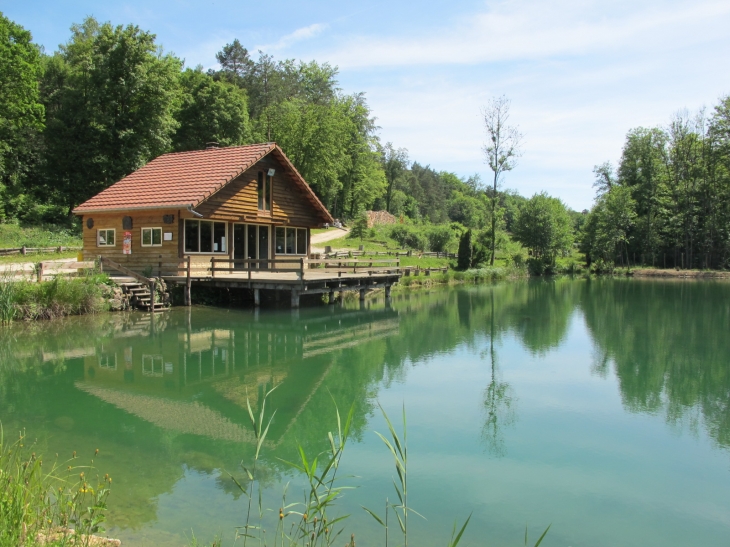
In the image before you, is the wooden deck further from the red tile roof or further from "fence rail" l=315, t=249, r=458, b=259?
"fence rail" l=315, t=249, r=458, b=259

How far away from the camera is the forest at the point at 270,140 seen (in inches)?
1409

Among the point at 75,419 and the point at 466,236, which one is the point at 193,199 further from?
the point at 466,236

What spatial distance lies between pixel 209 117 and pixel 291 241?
19138 millimetres

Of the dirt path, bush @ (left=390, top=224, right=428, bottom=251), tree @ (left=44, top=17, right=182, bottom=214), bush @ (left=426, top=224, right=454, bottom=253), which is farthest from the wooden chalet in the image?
bush @ (left=426, top=224, right=454, bottom=253)

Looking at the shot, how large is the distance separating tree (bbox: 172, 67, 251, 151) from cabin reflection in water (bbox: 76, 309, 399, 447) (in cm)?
2598

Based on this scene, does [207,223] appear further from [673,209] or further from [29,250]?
[673,209]

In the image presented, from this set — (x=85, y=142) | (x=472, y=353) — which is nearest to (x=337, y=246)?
(x=85, y=142)

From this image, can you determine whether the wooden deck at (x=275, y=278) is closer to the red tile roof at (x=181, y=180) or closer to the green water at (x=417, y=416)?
the green water at (x=417, y=416)

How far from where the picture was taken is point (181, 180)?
22.8 meters

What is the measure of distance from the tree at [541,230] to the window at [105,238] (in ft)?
124

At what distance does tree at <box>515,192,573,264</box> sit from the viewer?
172ft

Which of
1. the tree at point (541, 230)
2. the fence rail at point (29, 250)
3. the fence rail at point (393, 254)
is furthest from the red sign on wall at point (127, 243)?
the tree at point (541, 230)

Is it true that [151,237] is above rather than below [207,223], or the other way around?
below

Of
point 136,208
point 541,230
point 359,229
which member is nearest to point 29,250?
point 136,208
